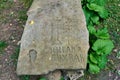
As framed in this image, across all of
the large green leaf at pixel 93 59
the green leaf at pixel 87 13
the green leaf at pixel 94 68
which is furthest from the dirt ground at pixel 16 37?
the green leaf at pixel 87 13

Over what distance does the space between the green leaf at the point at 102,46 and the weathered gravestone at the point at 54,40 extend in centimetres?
21

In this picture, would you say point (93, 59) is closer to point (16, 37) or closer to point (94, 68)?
point (94, 68)

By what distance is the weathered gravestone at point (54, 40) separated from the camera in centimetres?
358

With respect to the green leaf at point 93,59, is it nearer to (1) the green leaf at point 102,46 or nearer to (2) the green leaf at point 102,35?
(1) the green leaf at point 102,46

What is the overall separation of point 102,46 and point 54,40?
655mm

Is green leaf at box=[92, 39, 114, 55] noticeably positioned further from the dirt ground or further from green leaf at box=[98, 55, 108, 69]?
the dirt ground

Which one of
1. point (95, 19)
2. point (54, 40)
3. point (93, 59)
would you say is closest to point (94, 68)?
point (93, 59)

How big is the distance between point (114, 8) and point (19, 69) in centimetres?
211

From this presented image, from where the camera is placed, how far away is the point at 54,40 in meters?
3.76

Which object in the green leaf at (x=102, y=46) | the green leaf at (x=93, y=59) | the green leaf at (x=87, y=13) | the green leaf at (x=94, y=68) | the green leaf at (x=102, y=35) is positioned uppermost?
the green leaf at (x=87, y=13)

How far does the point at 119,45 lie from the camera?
4.29m

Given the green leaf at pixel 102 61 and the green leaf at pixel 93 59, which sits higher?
the green leaf at pixel 93 59

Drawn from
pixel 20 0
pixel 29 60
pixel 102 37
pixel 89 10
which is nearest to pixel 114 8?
pixel 89 10

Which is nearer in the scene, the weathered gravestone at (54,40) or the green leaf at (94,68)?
→ the weathered gravestone at (54,40)
